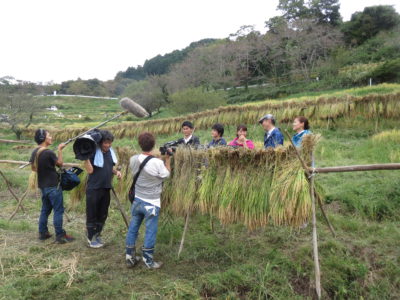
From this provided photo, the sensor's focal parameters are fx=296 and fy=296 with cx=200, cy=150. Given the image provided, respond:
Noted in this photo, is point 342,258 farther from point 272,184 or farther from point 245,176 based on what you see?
point 245,176

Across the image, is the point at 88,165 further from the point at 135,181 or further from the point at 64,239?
the point at 64,239

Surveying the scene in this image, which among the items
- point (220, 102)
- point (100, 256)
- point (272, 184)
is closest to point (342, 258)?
point (272, 184)

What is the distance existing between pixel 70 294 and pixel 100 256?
0.96 meters

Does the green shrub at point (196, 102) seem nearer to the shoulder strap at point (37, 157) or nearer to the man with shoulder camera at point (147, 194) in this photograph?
the shoulder strap at point (37, 157)

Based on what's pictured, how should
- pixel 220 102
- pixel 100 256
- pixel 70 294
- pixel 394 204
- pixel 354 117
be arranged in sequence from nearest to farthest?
pixel 70 294 < pixel 100 256 < pixel 394 204 < pixel 354 117 < pixel 220 102

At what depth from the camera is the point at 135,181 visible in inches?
154

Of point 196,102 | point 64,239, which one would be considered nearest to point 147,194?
point 64,239

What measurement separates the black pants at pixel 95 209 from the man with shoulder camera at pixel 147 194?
83 cm

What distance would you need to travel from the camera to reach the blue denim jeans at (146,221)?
151 inches

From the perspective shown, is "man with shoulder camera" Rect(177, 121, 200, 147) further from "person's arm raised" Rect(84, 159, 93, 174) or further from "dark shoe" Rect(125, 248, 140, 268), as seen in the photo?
"dark shoe" Rect(125, 248, 140, 268)

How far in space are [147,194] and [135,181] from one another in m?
0.24

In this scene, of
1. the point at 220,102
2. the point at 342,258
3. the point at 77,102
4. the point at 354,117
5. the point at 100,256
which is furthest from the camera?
the point at 77,102

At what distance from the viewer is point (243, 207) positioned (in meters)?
3.82

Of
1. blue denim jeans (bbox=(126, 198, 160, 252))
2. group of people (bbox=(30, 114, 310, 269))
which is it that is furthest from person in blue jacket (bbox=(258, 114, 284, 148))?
blue denim jeans (bbox=(126, 198, 160, 252))
